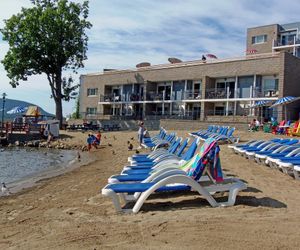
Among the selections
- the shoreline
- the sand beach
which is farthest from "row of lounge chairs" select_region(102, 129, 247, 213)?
the shoreline

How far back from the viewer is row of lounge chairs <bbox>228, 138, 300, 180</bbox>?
9434mm

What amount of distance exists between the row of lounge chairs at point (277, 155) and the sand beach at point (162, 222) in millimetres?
420

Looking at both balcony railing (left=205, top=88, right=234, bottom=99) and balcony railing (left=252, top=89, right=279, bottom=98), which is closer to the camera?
balcony railing (left=252, top=89, right=279, bottom=98)

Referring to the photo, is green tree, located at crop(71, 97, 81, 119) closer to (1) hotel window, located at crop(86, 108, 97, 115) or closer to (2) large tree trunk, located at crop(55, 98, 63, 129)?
(1) hotel window, located at crop(86, 108, 97, 115)

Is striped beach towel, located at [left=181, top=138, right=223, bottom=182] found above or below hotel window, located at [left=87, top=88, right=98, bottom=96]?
below

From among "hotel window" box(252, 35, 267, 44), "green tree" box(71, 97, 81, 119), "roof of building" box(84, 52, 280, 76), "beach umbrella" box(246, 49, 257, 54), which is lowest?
"green tree" box(71, 97, 81, 119)

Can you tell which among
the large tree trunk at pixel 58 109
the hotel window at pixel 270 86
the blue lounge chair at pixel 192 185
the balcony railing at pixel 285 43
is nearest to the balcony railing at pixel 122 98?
the large tree trunk at pixel 58 109

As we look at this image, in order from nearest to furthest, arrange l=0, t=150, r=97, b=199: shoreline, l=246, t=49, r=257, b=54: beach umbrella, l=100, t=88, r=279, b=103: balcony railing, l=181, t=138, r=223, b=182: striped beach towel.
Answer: l=181, t=138, r=223, b=182: striped beach towel
l=0, t=150, r=97, b=199: shoreline
l=100, t=88, r=279, b=103: balcony railing
l=246, t=49, r=257, b=54: beach umbrella

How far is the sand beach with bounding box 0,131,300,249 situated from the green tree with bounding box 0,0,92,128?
1331 inches

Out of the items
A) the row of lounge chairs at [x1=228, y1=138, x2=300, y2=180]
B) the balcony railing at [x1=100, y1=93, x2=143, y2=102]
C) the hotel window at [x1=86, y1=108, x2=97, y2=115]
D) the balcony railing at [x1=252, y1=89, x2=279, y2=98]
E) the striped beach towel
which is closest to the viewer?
the striped beach towel

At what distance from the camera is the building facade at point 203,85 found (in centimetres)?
3509

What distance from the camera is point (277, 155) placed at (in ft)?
36.0

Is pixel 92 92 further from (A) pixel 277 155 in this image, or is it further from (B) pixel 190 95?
(A) pixel 277 155

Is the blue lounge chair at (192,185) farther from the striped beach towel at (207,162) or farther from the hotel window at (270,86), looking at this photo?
the hotel window at (270,86)
